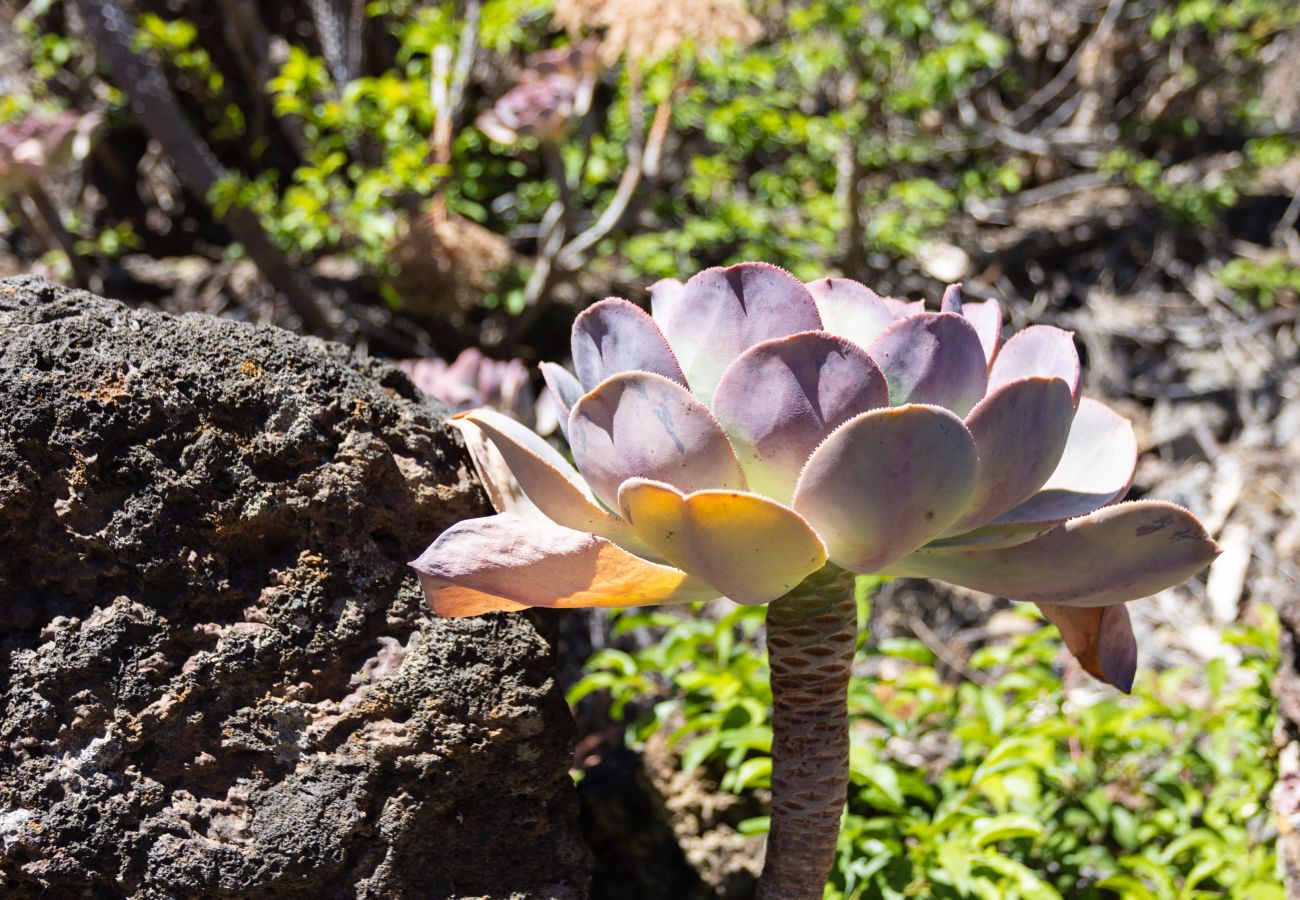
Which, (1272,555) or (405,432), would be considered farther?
(1272,555)

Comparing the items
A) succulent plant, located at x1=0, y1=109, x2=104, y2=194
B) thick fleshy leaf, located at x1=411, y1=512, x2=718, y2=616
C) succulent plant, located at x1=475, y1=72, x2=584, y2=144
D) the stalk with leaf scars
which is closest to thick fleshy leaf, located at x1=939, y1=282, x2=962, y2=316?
the stalk with leaf scars

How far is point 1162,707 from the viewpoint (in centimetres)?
192

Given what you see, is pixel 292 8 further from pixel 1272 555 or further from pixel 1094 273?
pixel 1272 555

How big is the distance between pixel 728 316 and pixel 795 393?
145 millimetres

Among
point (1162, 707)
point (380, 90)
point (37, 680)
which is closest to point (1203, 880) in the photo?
point (1162, 707)

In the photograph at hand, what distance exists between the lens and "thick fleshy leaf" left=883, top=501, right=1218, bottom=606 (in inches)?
39.2

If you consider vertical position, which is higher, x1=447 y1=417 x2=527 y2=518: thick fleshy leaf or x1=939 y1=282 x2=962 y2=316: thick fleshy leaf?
x1=939 y1=282 x2=962 y2=316: thick fleshy leaf

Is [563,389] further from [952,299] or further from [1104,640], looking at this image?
[1104,640]

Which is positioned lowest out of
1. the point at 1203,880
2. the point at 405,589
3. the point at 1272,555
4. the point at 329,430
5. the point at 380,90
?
the point at 1203,880

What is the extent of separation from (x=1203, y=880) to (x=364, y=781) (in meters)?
1.37

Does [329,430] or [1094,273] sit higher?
[1094,273]

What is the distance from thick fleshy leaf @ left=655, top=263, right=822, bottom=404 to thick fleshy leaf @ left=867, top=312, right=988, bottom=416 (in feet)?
0.28

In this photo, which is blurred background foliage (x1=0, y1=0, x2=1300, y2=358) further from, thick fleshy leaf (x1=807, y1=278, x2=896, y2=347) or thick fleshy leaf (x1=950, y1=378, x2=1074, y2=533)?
thick fleshy leaf (x1=950, y1=378, x2=1074, y2=533)

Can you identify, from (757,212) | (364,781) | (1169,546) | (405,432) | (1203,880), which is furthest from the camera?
(757,212)
